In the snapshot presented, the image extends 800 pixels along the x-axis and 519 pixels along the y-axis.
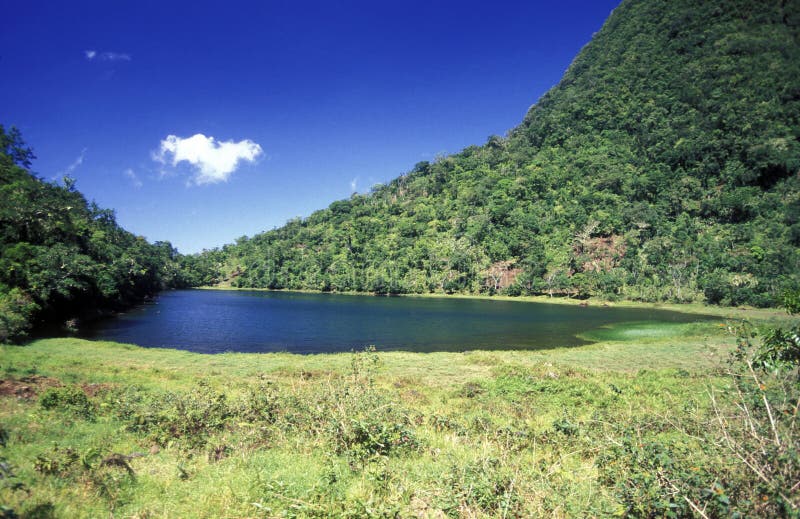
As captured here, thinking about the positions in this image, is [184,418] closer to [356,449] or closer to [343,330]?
[356,449]

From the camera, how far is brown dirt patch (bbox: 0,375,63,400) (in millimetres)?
12352

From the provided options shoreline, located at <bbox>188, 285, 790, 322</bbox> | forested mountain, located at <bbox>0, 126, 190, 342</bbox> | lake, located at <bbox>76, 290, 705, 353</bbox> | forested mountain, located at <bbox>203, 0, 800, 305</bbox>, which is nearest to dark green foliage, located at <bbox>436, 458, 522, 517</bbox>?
lake, located at <bbox>76, 290, 705, 353</bbox>

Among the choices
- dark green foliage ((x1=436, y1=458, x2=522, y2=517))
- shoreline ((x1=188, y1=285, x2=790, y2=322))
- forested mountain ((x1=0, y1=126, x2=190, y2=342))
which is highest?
forested mountain ((x1=0, y1=126, x2=190, y2=342))

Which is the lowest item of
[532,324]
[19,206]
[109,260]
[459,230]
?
[532,324]

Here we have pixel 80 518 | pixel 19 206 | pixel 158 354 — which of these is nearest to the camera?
pixel 80 518

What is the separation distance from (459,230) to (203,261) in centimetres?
10977

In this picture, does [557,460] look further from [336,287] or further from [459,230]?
[459,230]

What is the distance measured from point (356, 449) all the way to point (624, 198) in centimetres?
13378

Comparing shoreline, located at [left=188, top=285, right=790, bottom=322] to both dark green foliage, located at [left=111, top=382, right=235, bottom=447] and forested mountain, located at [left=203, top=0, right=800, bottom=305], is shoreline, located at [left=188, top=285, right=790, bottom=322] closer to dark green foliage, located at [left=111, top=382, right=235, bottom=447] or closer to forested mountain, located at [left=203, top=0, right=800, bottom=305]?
forested mountain, located at [left=203, top=0, right=800, bottom=305]

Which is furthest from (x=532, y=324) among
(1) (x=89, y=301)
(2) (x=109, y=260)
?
(2) (x=109, y=260)

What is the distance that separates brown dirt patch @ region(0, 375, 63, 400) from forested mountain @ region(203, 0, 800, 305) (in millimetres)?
86845

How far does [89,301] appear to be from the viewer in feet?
147

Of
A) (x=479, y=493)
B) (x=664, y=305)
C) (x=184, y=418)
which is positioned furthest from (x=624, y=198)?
(x=184, y=418)

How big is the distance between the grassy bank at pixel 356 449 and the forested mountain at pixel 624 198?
2855 inches
